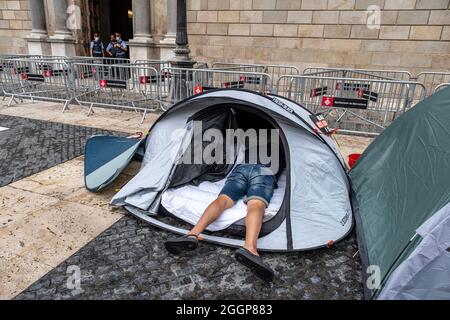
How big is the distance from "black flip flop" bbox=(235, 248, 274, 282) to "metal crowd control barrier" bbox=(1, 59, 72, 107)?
7.56m

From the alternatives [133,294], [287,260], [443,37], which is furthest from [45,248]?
[443,37]

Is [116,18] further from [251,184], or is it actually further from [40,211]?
[251,184]

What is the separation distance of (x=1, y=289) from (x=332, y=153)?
3.36 meters

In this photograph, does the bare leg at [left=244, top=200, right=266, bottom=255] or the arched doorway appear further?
the arched doorway

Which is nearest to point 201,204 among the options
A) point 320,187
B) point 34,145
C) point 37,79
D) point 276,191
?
point 276,191

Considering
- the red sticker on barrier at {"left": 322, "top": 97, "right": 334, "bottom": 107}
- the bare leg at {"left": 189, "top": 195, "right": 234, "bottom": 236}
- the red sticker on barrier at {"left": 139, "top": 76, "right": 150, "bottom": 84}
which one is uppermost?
the red sticker on barrier at {"left": 139, "top": 76, "right": 150, "bottom": 84}

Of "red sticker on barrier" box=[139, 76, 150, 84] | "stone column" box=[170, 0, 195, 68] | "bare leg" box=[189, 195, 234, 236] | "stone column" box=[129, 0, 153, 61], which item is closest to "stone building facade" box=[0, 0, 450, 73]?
"stone column" box=[129, 0, 153, 61]

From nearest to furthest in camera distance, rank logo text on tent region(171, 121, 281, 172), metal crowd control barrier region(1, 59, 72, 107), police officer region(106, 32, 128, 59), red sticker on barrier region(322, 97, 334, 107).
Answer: logo text on tent region(171, 121, 281, 172)
red sticker on barrier region(322, 97, 334, 107)
metal crowd control barrier region(1, 59, 72, 107)
police officer region(106, 32, 128, 59)

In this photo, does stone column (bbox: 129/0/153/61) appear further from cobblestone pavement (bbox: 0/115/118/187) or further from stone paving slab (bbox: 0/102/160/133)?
cobblestone pavement (bbox: 0/115/118/187)

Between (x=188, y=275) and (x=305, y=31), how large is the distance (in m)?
9.53

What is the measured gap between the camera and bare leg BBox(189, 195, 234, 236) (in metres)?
3.29

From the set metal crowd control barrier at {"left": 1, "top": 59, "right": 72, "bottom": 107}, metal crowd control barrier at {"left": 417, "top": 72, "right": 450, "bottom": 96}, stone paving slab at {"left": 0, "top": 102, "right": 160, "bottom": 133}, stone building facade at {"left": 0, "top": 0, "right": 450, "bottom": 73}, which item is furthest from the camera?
stone building facade at {"left": 0, "top": 0, "right": 450, "bottom": 73}

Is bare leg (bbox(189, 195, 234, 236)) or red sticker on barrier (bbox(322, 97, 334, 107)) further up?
red sticker on barrier (bbox(322, 97, 334, 107))

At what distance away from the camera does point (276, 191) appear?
4.04m
